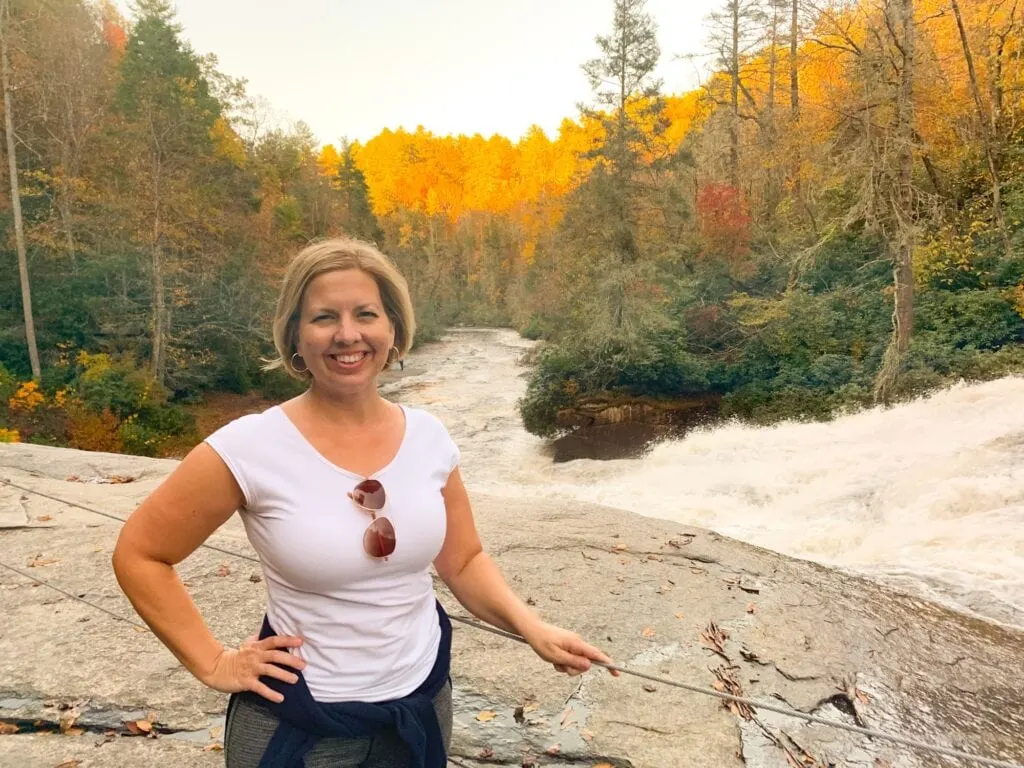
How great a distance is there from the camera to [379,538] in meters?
1.22

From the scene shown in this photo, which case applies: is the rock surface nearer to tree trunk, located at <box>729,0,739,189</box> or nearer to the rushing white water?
the rushing white water

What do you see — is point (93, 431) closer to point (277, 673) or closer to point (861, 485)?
point (861, 485)

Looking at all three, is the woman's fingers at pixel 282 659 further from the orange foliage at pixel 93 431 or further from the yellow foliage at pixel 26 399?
the yellow foliage at pixel 26 399

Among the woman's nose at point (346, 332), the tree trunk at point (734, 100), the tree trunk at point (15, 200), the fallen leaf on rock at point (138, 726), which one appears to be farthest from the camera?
the tree trunk at point (734, 100)

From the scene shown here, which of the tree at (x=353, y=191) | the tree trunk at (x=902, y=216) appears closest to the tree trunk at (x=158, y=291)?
the tree trunk at (x=902, y=216)

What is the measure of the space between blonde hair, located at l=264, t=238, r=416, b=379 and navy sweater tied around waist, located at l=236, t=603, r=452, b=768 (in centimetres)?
58

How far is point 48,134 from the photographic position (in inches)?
724

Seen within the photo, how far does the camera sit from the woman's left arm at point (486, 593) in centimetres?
148

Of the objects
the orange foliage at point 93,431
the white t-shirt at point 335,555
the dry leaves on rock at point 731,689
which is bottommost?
the orange foliage at point 93,431

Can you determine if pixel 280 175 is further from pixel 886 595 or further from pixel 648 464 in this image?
pixel 886 595

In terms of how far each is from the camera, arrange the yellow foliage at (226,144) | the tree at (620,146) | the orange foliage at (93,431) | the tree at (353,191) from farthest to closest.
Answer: the tree at (353,191) → the yellow foliage at (226,144) → the tree at (620,146) → the orange foliage at (93,431)

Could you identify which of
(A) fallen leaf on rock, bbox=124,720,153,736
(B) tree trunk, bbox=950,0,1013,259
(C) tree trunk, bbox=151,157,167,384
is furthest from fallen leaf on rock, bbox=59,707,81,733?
(B) tree trunk, bbox=950,0,1013,259

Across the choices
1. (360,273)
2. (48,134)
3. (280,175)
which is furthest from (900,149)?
(280,175)

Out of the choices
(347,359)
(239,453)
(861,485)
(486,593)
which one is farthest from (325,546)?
(861,485)
